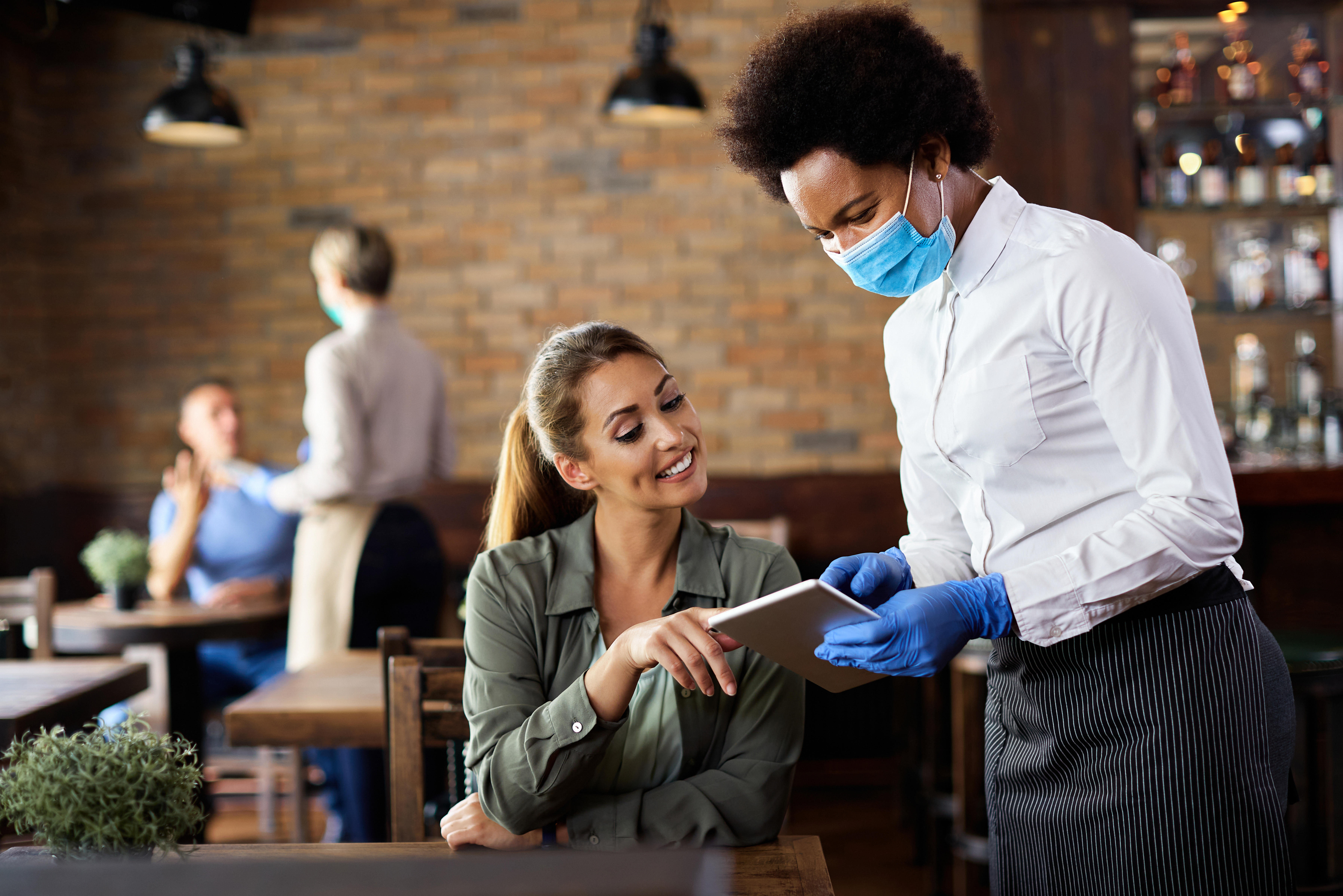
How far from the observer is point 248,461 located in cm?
401

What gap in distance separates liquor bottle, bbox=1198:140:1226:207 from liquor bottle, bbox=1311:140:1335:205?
33cm

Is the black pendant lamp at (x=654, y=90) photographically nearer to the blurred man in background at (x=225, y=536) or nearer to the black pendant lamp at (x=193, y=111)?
the black pendant lamp at (x=193, y=111)

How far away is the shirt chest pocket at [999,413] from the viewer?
1235 mm

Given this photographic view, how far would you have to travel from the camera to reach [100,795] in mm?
1055

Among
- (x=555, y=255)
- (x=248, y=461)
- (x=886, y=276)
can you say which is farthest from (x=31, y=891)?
(x=555, y=255)

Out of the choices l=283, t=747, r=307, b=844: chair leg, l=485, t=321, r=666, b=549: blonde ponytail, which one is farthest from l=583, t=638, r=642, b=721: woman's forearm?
l=283, t=747, r=307, b=844: chair leg

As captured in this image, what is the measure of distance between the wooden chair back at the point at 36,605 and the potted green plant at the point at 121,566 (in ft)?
0.88

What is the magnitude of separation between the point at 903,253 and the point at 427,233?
11.1 feet

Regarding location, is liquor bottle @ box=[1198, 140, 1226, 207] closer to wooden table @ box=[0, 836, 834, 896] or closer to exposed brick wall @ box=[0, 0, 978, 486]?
exposed brick wall @ box=[0, 0, 978, 486]

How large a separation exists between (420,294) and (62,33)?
1774 mm

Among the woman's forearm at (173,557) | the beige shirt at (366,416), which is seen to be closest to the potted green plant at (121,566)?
the woman's forearm at (173,557)

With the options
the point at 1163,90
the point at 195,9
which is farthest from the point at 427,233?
the point at 1163,90

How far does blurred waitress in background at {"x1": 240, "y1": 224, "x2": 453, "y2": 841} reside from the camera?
9.89 ft

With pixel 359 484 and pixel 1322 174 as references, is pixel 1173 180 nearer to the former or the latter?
pixel 1322 174
